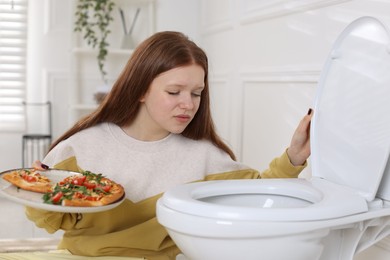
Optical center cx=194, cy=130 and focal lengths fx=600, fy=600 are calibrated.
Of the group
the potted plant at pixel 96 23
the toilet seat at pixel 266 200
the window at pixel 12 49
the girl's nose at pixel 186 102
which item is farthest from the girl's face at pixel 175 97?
the window at pixel 12 49

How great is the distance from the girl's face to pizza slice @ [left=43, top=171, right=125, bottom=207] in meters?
0.26

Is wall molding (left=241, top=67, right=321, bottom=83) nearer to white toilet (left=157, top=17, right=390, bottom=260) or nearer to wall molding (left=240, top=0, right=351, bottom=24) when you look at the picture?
wall molding (left=240, top=0, right=351, bottom=24)

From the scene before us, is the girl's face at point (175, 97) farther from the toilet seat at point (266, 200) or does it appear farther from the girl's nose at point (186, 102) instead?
the toilet seat at point (266, 200)

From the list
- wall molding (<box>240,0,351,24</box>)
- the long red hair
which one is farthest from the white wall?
the long red hair

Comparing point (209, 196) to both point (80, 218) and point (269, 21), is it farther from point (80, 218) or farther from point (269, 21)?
point (269, 21)

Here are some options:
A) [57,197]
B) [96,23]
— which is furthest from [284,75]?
[96,23]

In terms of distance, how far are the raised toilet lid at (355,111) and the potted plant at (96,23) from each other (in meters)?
2.14

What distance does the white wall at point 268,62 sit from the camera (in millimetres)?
1936

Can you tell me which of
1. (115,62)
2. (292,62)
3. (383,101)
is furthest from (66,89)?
(383,101)

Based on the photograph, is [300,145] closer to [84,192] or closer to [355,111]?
[355,111]

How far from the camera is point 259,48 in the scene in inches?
99.7

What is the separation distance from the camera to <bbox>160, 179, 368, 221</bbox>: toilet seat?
1.16 m

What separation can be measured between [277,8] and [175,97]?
0.90 m

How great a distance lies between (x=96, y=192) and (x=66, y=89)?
2444 millimetres
